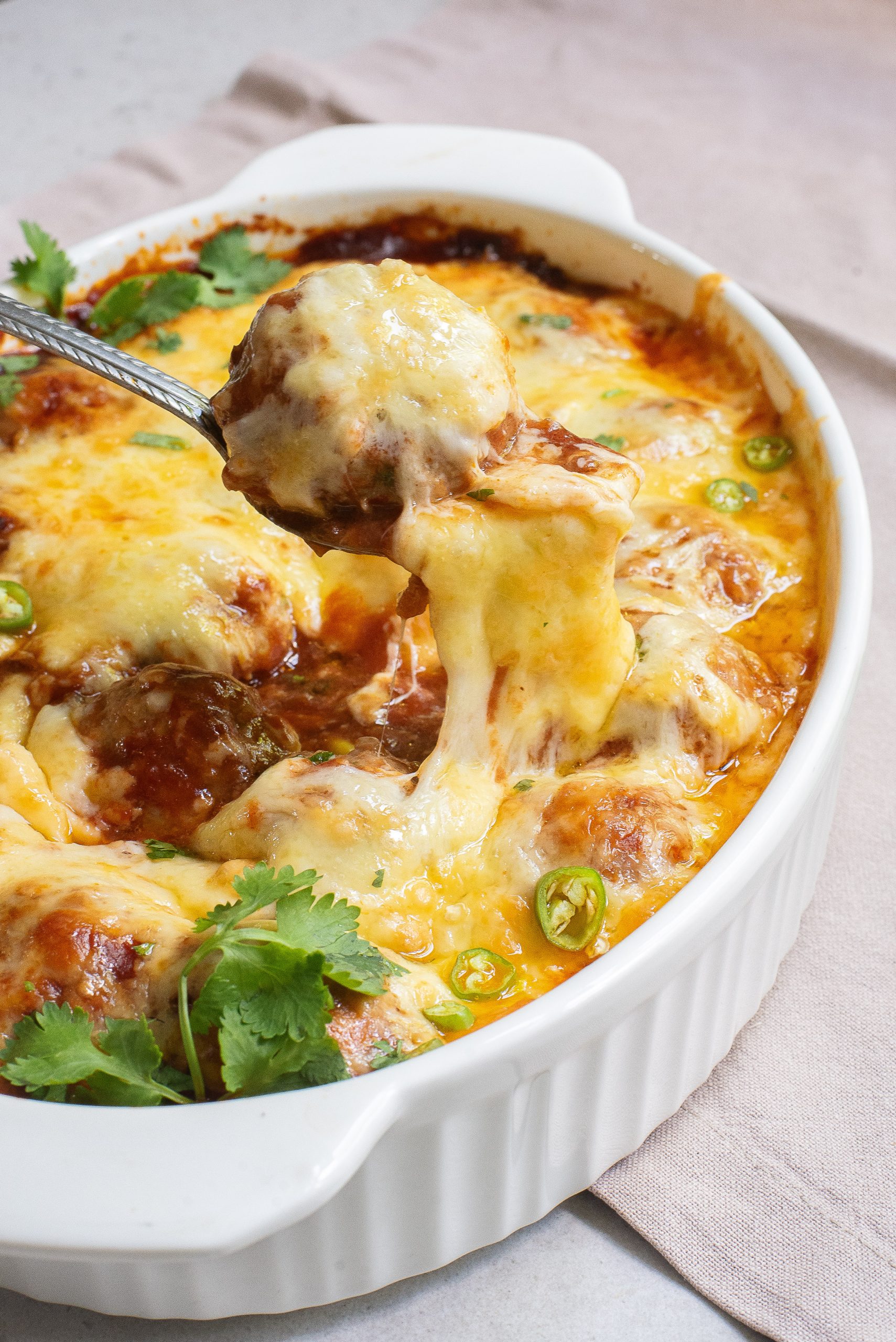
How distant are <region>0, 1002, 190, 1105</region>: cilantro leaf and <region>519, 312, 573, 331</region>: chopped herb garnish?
1973 millimetres

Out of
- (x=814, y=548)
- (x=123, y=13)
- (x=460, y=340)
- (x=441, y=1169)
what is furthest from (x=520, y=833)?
(x=123, y=13)

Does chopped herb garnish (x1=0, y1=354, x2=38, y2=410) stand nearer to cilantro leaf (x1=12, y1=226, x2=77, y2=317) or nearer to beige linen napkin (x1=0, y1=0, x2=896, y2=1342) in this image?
cilantro leaf (x1=12, y1=226, x2=77, y2=317)

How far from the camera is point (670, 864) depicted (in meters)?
2.08

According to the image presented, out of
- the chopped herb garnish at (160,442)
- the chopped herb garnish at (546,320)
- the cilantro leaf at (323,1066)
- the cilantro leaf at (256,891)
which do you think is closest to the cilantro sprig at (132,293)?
the chopped herb garnish at (160,442)

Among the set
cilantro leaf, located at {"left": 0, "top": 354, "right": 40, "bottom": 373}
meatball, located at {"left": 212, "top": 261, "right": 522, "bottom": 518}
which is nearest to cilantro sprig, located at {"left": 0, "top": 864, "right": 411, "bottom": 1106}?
meatball, located at {"left": 212, "top": 261, "right": 522, "bottom": 518}

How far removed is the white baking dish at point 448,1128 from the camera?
1.62 metres

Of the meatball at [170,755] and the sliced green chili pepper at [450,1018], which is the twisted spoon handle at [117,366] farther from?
the sliced green chili pepper at [450,1018]

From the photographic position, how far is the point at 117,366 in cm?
236

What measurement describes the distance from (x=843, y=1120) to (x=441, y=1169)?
800mm

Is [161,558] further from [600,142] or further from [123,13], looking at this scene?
[123,13]

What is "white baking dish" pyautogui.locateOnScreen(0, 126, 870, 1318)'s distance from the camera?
1625 millimetres

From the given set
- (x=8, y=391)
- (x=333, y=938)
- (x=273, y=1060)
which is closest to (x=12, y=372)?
(x=8, y=391)

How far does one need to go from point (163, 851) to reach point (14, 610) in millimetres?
635

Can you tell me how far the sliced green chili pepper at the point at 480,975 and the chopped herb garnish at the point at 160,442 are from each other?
1336 mm
